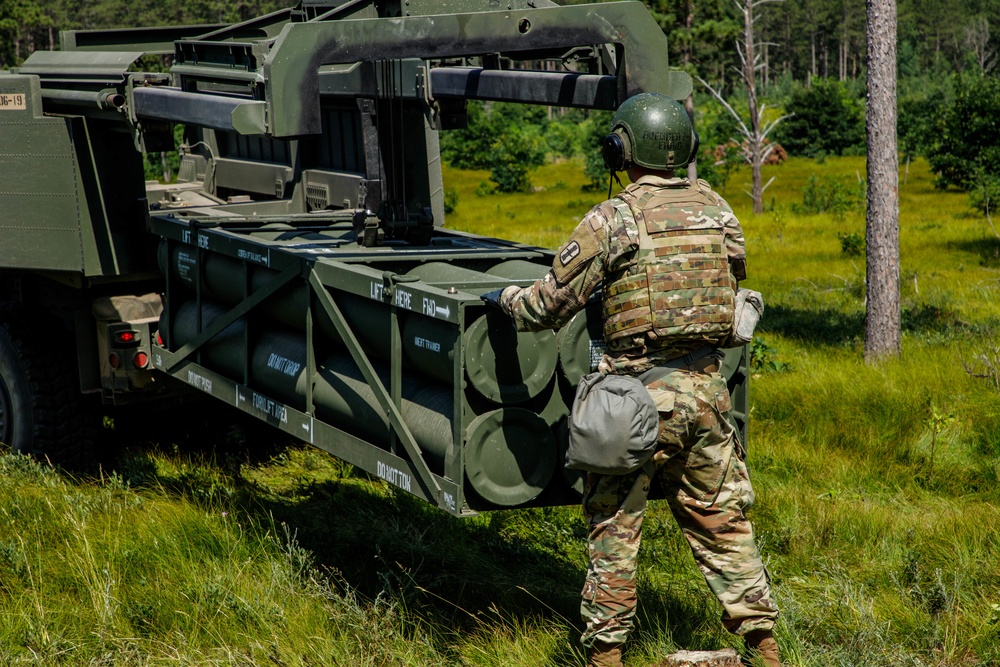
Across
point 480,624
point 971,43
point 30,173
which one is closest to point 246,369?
point 480,624

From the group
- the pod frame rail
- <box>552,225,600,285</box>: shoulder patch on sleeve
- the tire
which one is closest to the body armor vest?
<box>552,225,600,285</box>: shoulder patch on sleeve

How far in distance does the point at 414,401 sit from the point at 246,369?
1321 millimetres

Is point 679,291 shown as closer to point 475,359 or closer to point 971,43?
point 475,359

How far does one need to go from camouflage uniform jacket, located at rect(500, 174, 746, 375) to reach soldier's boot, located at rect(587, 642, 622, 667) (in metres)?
0.98

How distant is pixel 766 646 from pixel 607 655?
590 millimetres

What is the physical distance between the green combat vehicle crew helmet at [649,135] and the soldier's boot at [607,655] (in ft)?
5.56

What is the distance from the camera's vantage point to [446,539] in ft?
18.9

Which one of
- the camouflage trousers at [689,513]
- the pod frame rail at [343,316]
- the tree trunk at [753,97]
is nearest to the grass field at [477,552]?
the camouflage trousers at [689,513]

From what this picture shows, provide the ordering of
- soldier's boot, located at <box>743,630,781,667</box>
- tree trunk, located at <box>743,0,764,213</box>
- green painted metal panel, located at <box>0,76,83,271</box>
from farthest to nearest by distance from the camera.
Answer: tree trunk, located at <box>743,0,764,213</box> < green painted metal panel, located at <box>0,76,83,271</box> < soldier's boot, located at <box>743,630,781,667</box>

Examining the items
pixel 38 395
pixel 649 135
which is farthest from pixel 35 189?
pixel 649 135

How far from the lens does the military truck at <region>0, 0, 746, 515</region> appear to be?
160 inches

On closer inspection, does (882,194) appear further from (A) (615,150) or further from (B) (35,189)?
(B) (35,189)

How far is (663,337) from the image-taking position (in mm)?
3803

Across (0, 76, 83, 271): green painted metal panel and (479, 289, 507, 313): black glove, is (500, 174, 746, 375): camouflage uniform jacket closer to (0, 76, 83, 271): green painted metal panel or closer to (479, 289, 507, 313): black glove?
(479, 289, 507, 313): black glove
